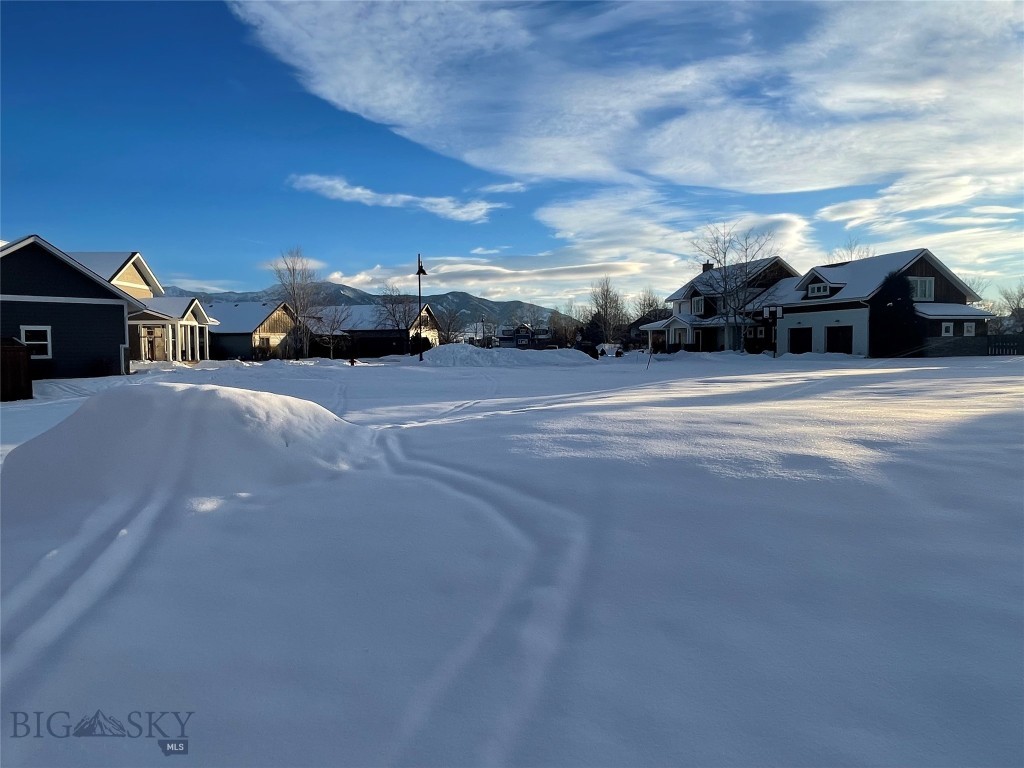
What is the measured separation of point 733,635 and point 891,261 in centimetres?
4463

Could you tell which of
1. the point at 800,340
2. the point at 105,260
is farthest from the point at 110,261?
the point at 800,340

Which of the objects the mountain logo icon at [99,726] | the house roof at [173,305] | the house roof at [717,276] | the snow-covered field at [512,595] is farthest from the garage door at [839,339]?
the mountain logo icon at [99,726]

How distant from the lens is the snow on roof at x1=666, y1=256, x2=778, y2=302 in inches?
1742

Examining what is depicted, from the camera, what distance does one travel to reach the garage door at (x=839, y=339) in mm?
38812

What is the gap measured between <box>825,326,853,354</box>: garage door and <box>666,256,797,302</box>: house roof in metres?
6.94

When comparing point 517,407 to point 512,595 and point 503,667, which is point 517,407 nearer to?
point 512,595

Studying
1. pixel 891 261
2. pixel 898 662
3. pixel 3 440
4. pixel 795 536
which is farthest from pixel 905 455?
pixel 891 261

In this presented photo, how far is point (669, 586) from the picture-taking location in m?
3.10

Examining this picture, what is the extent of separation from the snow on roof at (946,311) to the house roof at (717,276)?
10753 mm

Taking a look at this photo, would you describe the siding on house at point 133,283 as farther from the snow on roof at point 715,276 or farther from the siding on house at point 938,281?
the siding on house at point 938,281

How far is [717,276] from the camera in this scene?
152 ft

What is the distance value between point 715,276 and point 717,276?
0.19 m

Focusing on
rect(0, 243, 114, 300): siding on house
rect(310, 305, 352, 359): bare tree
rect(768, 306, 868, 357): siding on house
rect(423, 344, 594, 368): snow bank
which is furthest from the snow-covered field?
rect(310, 305, 352, 359): bare tree

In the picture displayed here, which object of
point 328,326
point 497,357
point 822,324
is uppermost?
point 328,326
